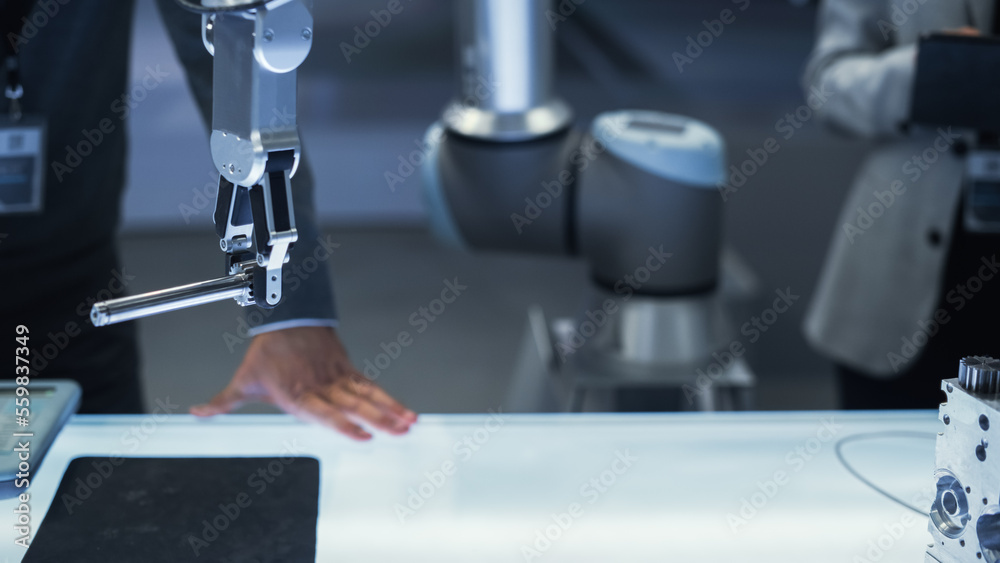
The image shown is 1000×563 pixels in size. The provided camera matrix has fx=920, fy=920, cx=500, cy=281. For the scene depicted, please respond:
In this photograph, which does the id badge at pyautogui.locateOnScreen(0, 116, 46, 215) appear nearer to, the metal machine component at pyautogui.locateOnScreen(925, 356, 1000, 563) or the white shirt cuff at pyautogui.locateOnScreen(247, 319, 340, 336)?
the white shirt cuff at pyautogui.locateOnScreen(247, 319, 340, 336)

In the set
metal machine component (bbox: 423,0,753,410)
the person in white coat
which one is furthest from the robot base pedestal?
the person in white coat

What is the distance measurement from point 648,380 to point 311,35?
88 cm

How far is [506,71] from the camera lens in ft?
3.78

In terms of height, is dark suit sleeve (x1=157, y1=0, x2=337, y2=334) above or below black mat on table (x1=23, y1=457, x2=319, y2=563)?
above

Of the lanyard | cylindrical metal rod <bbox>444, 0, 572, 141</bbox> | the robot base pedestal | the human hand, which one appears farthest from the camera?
the robot base pedestal

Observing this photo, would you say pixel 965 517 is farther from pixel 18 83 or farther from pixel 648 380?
pixel 18 83

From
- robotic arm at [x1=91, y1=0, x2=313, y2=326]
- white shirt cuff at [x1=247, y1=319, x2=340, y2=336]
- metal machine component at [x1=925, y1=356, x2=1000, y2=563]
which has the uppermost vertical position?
robotic arm at [x1=91, y1=0, x2=313, y2=326]

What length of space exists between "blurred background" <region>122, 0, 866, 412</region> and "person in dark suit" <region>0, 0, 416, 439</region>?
1.25 metres

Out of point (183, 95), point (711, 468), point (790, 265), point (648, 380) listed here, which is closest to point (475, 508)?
point (711, 468)

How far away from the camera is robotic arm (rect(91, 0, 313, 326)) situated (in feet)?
1.73

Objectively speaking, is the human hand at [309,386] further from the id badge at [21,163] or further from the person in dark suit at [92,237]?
the id badge at [21,163]

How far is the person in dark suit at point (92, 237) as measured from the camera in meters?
0.90

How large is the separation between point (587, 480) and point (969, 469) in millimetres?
312

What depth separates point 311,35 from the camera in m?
0.55
